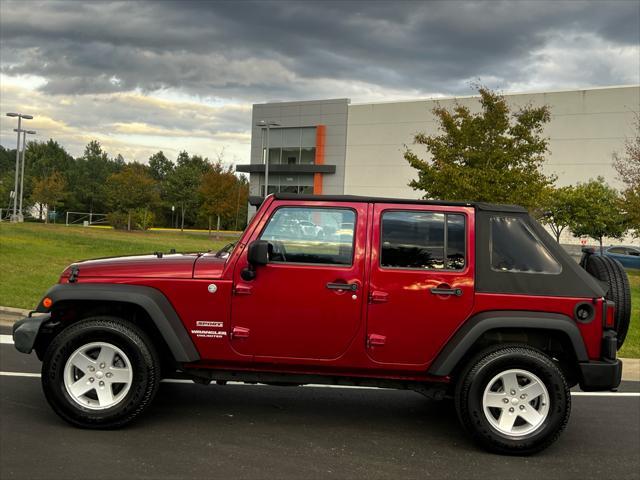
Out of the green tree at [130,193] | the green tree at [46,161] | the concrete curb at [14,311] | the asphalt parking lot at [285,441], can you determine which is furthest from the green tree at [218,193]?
the asphalt parking lot at [285,441]

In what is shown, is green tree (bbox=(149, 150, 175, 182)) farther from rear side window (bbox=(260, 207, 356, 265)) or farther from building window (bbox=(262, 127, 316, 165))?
rear side window (bbox=(260, 207, 356, 265))

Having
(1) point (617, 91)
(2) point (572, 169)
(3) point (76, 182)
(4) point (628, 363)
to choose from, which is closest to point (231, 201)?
(2) point (572, 169)

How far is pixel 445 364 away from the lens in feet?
14.7

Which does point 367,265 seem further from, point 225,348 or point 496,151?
point 496,151

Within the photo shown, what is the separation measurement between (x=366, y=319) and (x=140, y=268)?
1672 mm

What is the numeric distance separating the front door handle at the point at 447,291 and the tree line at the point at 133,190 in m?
46.9

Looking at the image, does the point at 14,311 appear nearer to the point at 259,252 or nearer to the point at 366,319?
the point at 259,252

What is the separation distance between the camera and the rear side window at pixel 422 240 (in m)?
4.64

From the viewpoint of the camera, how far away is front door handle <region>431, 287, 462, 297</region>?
4535 millimetres

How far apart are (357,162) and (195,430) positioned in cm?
5639

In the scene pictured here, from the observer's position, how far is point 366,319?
14.9 feet

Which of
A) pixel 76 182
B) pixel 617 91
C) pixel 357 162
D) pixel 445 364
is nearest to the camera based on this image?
pixel 445 364

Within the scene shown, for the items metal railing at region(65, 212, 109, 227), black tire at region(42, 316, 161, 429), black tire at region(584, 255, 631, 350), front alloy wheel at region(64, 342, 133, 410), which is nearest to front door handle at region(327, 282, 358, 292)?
black tire at region(42, 316, 161, 429)

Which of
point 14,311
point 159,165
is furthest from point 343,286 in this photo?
point 159,165
